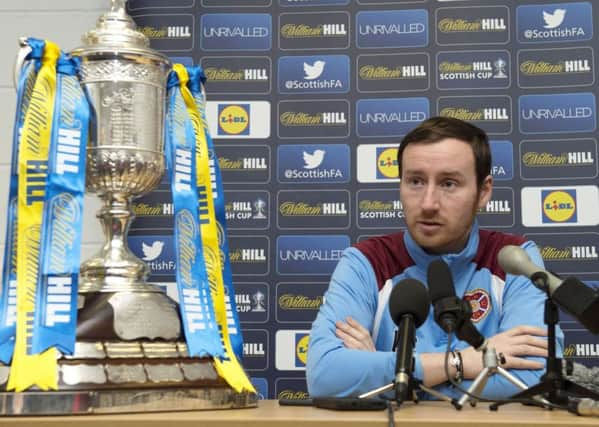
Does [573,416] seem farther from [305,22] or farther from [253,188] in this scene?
[305,22]

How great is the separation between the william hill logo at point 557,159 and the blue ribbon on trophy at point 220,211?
6.00ft

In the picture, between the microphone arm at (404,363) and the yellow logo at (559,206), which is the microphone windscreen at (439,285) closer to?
the microphone arm at (404,363)

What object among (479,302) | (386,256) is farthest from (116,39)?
A: (479,302)

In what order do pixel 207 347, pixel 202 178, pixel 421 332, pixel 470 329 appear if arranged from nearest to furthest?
pixel 470 329 → pixel 207 347 → pixel 202 178 → pixel 421 332

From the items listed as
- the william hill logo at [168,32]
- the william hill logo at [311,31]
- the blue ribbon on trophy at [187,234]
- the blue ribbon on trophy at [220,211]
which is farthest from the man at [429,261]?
the william hill logo at [168,32]

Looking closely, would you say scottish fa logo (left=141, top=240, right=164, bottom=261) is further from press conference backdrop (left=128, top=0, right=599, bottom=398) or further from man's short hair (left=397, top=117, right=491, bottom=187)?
man's short hair (left=397, top=117, right=491, bottom=187)

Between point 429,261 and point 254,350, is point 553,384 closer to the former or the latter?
point 429,261

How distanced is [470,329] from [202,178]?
1.74 feet

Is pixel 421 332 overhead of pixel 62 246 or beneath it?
beneath

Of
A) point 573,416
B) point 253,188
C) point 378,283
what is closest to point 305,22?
point 253,188

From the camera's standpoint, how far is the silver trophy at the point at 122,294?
1.11 metres

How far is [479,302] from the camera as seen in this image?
2.07 meters

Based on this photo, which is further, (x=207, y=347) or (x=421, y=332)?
(x=421, y=332)

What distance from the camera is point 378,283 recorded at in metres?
2.11
